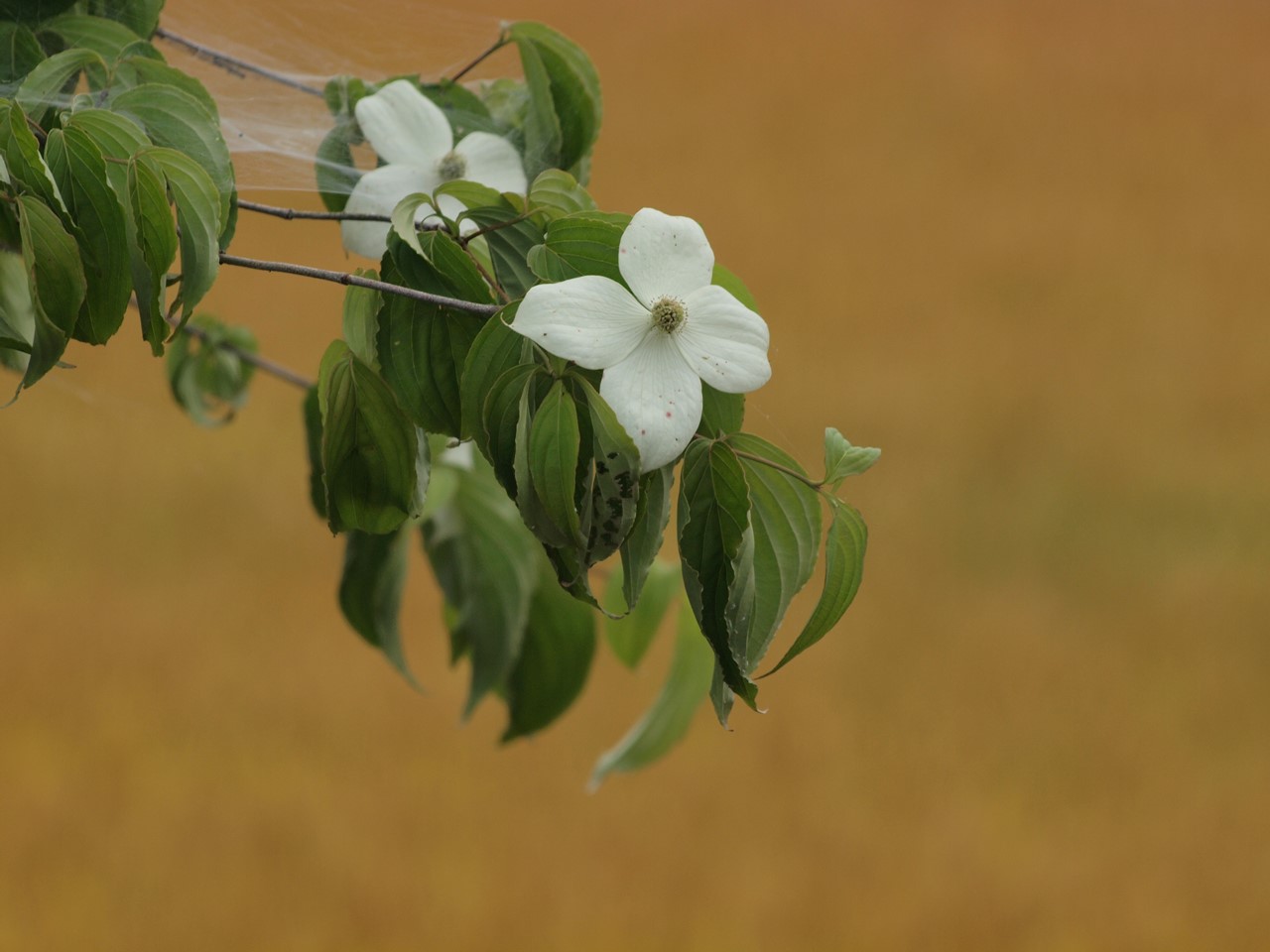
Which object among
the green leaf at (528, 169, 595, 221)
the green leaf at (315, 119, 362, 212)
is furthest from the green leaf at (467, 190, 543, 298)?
the green leaf at (315, 119, 362, 212)

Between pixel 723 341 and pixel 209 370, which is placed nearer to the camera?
pixel 723 341

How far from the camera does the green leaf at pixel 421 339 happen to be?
300 millimetres

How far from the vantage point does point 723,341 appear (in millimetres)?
262

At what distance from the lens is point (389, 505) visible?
0.32m

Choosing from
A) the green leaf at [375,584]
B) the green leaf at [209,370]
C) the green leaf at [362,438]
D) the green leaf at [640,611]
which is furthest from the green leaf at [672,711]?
the green leaf at [362,438]

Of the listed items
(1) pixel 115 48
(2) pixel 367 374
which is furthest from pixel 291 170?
(2) pixel 367 374

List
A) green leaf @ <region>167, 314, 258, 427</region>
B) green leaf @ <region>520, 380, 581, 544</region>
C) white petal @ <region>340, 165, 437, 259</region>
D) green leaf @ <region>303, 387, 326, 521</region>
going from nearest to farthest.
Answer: green leaf @ <region>520, 380, 581, 544</region> < white petal @ <region>340, 165, 437, 259</region> < green leaf @ <region>303, 387, 326, 521</region> < green leaf @ <region>167, 314, 258, 427</region>

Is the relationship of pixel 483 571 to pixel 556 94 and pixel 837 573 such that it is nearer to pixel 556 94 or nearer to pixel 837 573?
pixel 556 94

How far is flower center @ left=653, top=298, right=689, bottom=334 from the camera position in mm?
260

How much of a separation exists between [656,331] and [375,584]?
371mm

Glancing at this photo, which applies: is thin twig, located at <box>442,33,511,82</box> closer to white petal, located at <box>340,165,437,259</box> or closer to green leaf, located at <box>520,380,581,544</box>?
white petal, located at <box>340,165,437,259</box>

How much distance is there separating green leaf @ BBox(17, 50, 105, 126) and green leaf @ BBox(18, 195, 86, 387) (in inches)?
2.6

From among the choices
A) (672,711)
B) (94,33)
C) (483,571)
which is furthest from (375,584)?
(94,33)

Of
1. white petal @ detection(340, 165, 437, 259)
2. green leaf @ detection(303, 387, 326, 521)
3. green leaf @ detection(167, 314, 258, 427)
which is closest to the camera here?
white petal @ detection(340, 165, 437, 259)
